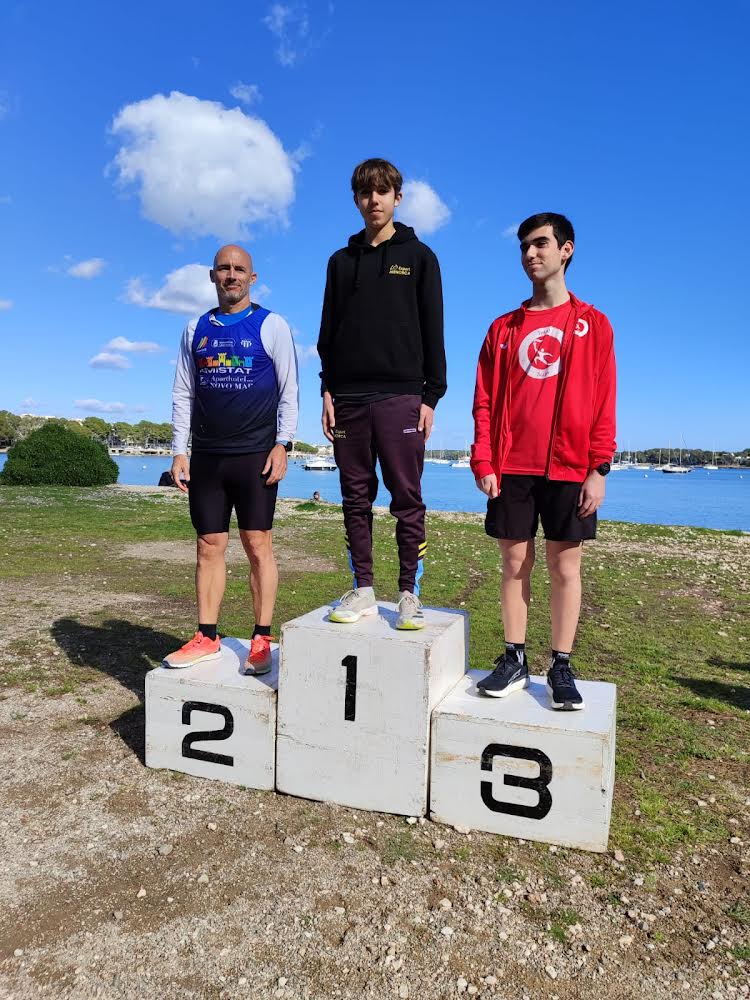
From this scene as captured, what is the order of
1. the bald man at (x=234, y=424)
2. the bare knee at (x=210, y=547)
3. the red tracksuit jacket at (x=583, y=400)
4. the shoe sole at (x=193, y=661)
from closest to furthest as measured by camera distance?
the red tracksuit jacket at (x=583, y=400) < the shoe sole at (x=193, y=661) < the bald man at (x=234, y=424) < the bare knee at (x=210, y=547)

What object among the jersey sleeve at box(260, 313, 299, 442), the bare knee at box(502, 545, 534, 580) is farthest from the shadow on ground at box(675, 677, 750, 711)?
the jersey sleeve at box(260, 313, 299, 442)

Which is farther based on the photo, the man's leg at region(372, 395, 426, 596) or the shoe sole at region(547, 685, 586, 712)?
the man's leg at region(372, 395, 426, 596)

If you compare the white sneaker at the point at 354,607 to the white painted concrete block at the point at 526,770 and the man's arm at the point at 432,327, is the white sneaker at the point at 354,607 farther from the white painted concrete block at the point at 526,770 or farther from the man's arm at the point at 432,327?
the man's arm at the point at 432,327

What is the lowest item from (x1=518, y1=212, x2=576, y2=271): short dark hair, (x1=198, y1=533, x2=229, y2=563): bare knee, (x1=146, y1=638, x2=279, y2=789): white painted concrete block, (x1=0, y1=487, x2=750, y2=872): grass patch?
(x1=0, y1=487, x2=750, y2=872): grass patch

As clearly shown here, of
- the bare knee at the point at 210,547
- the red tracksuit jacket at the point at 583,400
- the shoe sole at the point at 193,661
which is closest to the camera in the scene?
the red tracksuit jacket at the point at 583,400

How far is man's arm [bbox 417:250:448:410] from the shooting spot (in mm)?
4312

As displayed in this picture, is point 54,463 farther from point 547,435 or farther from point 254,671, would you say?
point 547,435

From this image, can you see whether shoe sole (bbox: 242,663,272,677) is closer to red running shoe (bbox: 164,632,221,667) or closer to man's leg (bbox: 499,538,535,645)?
red running shoe (bbox: 164,632,221,667)

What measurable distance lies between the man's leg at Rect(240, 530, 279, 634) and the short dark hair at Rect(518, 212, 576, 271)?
251 cm

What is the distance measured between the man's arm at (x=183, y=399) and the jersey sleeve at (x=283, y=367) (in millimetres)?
539

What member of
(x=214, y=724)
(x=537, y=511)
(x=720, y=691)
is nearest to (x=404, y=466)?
(x=537, y=511)

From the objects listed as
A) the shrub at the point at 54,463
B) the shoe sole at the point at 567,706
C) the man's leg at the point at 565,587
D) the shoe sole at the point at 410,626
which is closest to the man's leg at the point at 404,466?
the shoe sole at the point at 410,626

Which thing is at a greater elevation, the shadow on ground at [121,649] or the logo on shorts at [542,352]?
the logo on shorts at [542,352]

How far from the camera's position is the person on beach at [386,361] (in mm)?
4270
